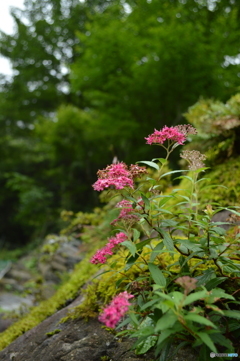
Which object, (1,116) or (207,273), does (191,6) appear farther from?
(1,116)

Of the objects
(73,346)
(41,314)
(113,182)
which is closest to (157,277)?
(113,182)

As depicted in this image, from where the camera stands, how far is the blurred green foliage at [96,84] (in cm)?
608

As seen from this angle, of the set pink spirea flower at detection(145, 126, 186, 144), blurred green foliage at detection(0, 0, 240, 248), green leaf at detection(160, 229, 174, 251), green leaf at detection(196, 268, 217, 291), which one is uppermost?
blurred green foliage at detection(0, 0, 240, 248)

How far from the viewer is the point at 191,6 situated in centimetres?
753

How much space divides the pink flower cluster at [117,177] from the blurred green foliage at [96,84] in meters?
1.87

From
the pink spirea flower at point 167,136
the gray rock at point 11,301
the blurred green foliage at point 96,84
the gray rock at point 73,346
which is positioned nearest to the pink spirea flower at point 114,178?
the pink spirea flower at point 167,136

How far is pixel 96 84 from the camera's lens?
6.98 m

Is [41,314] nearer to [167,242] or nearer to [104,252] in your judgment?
[104,252]

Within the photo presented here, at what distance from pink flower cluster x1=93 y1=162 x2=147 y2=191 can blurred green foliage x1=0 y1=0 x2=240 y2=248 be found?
6.14 ft

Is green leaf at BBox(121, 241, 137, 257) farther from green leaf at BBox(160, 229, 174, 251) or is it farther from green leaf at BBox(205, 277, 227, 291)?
green leaf at BBox(205, 277, 227, 291)

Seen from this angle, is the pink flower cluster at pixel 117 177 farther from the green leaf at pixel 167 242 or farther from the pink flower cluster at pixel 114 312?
the pink flower cluster at pixel 114 312

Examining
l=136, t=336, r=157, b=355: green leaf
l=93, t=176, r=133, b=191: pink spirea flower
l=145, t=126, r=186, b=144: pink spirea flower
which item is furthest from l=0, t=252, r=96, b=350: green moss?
l=145, t=126, r=186, b=144: pink spirea flower

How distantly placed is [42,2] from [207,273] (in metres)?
17.3

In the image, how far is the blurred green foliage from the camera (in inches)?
239
